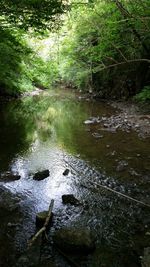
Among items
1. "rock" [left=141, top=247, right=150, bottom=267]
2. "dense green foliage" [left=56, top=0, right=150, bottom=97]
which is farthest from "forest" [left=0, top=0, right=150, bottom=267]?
"dense green foliage" [left=56, top=0, right=150, bottom=97]

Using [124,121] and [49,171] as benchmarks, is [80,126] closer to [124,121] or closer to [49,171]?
[124,121]

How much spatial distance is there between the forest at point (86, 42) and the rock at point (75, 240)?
5.63 m

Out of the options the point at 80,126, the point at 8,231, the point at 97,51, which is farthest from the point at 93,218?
the point at 97,51

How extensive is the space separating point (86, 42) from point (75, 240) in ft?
67.9

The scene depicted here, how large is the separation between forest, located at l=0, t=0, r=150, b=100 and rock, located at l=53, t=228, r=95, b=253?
18.5 feet

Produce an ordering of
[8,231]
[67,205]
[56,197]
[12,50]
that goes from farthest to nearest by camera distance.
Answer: [12,50], [56,197], [67,205], [8,231]

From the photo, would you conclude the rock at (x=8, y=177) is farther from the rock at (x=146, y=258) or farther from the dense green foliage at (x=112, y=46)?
the dense green foliage at (x=112, y=46)

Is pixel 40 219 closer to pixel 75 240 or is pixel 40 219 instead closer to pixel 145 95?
pixel 75 240

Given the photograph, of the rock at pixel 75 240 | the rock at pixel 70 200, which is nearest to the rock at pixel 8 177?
the rock at pixel 70 200

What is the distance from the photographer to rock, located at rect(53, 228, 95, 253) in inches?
185

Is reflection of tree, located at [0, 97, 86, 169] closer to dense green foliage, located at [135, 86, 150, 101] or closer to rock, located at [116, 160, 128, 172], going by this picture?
rock, located at [116, 160, 128, 172]

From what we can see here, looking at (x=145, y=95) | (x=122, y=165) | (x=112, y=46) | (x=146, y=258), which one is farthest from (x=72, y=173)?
(x=112, y=46)

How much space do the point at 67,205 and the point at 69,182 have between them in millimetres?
1315

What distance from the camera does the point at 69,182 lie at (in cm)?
755
